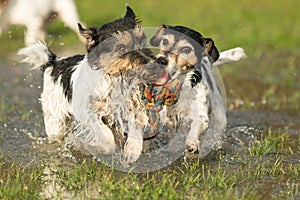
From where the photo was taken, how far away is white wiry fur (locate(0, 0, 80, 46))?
12.2 meters

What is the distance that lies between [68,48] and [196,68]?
23.1 feet

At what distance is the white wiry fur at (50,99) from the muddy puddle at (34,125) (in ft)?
0.50

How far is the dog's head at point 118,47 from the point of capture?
5.28 meters

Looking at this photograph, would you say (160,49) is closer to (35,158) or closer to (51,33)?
(35,158)

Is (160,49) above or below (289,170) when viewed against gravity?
above

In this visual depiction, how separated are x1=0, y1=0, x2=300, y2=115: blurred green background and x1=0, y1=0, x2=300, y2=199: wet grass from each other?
0.02 m

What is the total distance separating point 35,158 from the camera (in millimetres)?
5457

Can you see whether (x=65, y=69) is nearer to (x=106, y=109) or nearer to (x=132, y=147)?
(x=106, y=109)

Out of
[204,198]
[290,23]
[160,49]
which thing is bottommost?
[204,198]

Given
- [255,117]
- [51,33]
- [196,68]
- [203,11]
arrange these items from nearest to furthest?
[196,68] → [255,117] → [51,33] → [203,11]

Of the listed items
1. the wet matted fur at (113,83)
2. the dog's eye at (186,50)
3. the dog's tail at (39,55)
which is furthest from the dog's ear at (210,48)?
the dog's tail at (39,55)

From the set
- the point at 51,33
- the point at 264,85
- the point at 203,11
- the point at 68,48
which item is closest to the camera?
the point at 264,85

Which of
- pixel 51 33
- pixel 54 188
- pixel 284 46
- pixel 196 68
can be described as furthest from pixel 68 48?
pixel 54 188

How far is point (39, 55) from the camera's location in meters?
6.62
